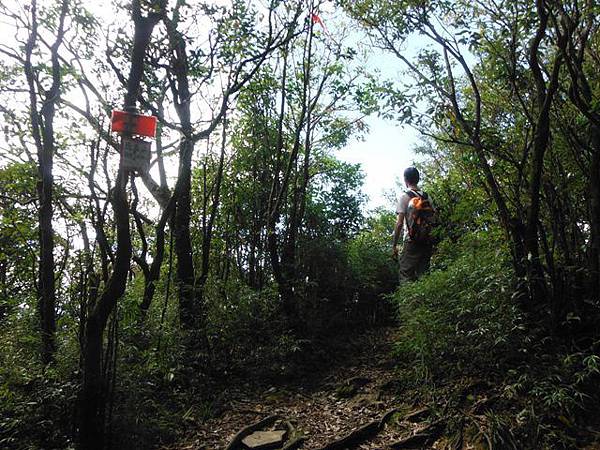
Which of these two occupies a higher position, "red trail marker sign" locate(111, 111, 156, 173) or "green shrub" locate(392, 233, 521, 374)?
"red trail marker sign" locate(111, 111, 156, 173)

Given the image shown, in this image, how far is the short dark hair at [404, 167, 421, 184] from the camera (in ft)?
21.8

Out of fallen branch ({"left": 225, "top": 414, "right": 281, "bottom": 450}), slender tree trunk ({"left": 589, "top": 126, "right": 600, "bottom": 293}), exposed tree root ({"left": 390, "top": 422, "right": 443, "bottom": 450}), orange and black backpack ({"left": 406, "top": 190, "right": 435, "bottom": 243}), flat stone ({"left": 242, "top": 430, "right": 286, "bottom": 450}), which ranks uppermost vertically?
orange and black backpack ({"left": 406, "top": 190, "right": 435, "bottom": 243})

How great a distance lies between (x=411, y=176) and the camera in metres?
6.65

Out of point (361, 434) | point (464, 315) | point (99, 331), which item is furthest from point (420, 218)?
point (99, 331)

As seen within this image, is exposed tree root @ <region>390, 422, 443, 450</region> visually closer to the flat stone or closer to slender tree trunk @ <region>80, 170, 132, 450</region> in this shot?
the flat stone

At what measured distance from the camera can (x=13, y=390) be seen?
432cm

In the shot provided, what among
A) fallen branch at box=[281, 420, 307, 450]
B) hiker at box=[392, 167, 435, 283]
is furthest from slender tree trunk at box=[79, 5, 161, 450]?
hiker at box=[392, 167, 435, 283]

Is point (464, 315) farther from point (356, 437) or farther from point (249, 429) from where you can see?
point (249, 429)

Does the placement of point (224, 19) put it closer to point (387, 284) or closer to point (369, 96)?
point (369, 96)

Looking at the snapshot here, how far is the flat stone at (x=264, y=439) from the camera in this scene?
4.21m

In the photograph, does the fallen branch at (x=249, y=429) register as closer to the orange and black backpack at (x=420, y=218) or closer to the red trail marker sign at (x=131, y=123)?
the red trail marker sign at (x=131, y=123)

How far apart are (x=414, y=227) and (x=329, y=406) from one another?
9.19 feet

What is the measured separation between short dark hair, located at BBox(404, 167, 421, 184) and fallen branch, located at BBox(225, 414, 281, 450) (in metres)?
3.87

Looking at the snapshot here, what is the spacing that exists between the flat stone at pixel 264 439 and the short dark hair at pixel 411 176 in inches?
158
